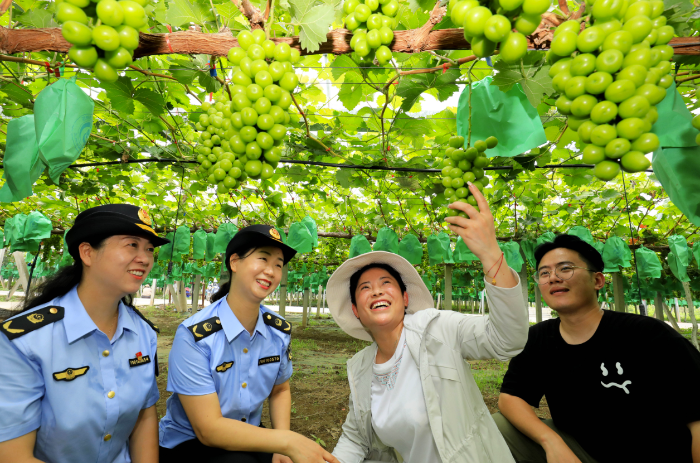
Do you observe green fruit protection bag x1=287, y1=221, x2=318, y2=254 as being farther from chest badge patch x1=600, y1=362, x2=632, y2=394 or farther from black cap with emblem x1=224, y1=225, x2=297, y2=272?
chest badge patch x1=600, y1=362, x2=632, y2=394

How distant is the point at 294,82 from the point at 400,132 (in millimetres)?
2423

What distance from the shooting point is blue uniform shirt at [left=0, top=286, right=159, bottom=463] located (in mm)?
1449

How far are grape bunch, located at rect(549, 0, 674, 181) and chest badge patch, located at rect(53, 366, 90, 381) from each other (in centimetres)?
204

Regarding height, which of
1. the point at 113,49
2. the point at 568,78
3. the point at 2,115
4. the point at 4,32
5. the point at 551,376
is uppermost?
the point at 2,115

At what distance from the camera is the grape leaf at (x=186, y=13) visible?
1721mm

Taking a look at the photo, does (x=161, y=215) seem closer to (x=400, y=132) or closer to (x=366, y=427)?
(x=400, y=132)

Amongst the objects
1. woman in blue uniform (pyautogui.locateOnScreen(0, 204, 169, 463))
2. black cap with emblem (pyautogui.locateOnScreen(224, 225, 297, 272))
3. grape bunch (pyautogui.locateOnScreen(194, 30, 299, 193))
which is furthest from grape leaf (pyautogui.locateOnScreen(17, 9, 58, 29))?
black cap with emblem (pyautogui.locateOnScreen(224, 225, 297, 272))

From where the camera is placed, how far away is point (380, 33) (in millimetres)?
1259

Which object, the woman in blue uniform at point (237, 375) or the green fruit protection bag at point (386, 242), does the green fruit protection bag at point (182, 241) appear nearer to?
the green fruit protection bag at point (386, 242)

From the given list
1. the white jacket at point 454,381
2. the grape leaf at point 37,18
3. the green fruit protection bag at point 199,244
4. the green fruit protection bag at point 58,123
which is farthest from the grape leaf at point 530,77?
the green fruit protection bag at point 199,244

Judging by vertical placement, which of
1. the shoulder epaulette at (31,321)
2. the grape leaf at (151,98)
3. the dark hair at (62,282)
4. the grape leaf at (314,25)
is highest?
the grape leaf at (151,98)

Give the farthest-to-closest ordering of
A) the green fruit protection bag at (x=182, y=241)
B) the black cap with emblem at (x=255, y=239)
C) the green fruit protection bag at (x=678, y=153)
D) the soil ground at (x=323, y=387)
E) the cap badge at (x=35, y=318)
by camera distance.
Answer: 1. the green fruit protection bag at (x=182, y=241)
2. the soil ground at (x=323, y=387)
3. the black cap with emblem at (x=255, y=239)
4. the cap badge at (x=35, y=318)
5. the green fruit protection bag at (x=678, y=153)

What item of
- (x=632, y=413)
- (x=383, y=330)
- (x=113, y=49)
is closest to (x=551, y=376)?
(x=632, y=413)

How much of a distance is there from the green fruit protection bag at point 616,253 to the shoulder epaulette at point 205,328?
18.7ft
